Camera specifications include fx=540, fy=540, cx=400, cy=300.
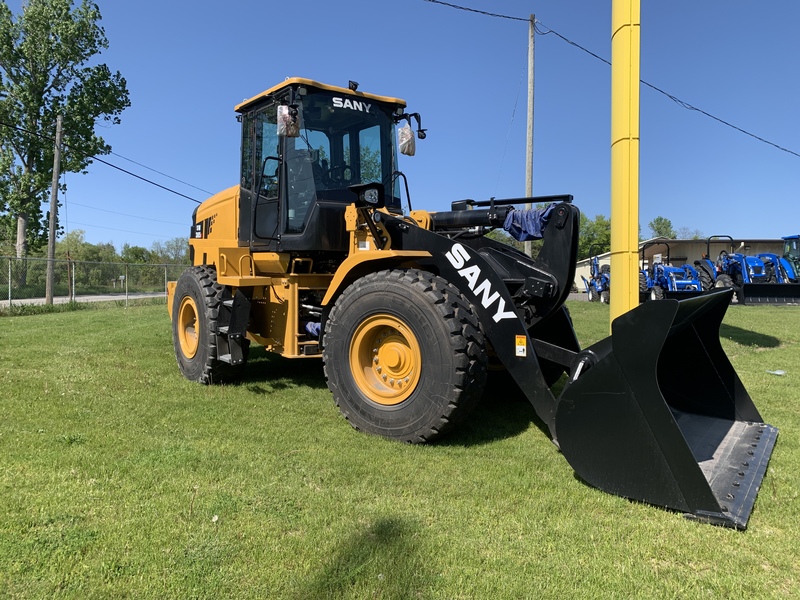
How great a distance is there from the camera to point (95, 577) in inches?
91.5

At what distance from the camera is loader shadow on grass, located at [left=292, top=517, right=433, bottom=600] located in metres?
2.26

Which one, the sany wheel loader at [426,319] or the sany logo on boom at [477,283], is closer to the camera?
the sany wheel loader at [426,319]

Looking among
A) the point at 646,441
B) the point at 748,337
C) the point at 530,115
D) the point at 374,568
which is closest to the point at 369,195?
the point at 646,441

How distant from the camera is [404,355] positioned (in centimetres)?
417

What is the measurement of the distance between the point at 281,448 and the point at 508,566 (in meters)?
2.04

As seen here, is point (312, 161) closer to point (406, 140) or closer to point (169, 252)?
point (406, 140)

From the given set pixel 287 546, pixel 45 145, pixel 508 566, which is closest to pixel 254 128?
pixel 287 546

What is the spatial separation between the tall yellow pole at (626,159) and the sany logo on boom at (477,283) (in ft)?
4.85

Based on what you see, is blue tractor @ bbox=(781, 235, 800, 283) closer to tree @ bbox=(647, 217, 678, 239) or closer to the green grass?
the green grass

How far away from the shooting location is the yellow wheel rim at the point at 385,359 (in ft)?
13.3

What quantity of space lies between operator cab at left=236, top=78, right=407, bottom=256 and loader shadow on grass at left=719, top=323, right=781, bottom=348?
23.6 ft

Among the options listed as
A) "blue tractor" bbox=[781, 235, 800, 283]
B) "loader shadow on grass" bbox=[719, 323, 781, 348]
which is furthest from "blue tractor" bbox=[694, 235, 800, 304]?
"loader shadow on grass" bbox=[719, 323, 781, 348]

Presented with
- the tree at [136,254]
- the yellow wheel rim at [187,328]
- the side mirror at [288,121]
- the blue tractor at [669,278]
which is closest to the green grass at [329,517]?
the yellow wheel rim at [187,328]

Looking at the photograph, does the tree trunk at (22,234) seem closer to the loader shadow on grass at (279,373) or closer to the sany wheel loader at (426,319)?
the loader shadow on grass at (279,373)
